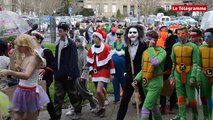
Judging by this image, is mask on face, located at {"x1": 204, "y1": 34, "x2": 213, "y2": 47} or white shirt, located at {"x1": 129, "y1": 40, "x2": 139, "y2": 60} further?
white shirt, located at {"x1": 129, "y1": 40, "x2": 139, "y2": 60}

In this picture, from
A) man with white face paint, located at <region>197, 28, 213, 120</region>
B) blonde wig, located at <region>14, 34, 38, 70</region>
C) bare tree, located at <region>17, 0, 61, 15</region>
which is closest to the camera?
blonde wig, located at <region>14, 34, 38, 70</region>

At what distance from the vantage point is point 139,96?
860cm

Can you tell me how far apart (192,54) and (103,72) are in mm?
2151

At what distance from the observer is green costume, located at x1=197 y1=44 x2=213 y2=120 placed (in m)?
7.93

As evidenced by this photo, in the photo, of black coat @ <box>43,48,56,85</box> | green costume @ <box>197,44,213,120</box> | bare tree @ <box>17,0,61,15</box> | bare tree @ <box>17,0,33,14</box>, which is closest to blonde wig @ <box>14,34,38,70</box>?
black coat @ <box>43,48,56,85</box>

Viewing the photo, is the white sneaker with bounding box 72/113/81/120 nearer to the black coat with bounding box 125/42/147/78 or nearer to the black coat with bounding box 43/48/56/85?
the black coat with bounding box 43/48/56/85

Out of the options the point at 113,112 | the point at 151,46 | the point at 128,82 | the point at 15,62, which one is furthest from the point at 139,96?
the point at 15,62

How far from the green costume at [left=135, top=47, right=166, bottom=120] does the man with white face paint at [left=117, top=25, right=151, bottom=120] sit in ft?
1.48

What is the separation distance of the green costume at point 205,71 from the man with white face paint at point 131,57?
3.62 ft

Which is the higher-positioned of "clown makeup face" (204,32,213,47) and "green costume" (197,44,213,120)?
"clown makeup face" (204,32,213,47)

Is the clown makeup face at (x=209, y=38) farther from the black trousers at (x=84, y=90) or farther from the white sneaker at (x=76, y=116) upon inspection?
the white sneaker at (x=76, y=116)

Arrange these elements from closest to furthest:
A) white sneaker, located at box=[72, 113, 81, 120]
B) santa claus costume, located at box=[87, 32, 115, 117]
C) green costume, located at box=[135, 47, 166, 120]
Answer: green costume, located at box=[135, 47, 166, 120], white sneaker, located at box=[72, 113, 81, 120], santa claus costume, located at box=[87, 32, 115, 117]

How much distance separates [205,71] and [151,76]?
971 millimetres

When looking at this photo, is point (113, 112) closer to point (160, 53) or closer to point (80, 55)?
point (80, 55)
